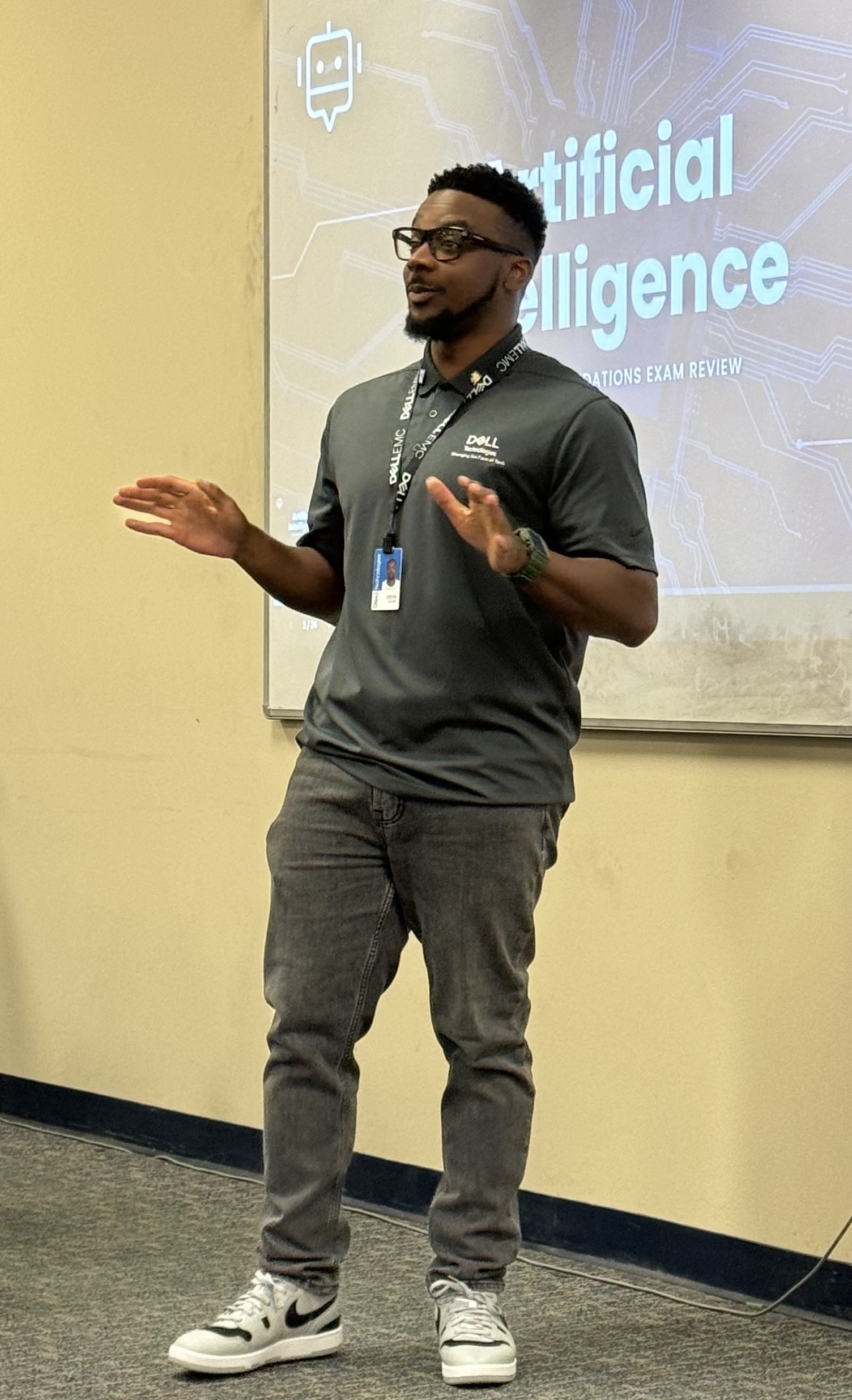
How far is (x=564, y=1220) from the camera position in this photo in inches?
114

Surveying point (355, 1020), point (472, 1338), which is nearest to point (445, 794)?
point (355, 1020)

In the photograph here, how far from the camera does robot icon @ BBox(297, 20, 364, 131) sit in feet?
10.5

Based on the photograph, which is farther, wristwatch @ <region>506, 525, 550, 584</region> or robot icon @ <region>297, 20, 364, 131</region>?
robot icon @ <region>297, 20, 364, 131</region>

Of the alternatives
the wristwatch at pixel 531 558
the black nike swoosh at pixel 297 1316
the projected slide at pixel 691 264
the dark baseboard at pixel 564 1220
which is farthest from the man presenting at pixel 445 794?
the dark baseboard at pixel 564 1220

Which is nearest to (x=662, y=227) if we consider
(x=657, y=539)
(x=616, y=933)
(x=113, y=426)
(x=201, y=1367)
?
(x=657, y=539)

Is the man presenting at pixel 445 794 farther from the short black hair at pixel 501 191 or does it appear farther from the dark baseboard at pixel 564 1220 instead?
the dark baseboard at pixel 564 1220

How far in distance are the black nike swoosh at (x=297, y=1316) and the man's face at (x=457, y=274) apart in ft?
4.37

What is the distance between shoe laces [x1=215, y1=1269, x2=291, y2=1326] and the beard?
1299 mm

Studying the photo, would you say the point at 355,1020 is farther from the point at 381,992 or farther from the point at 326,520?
the point at 326,520

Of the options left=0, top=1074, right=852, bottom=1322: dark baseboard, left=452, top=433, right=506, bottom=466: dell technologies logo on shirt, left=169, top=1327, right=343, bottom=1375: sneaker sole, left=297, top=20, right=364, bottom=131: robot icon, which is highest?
left=297, top=20, right=364, bottom=131: robot icon

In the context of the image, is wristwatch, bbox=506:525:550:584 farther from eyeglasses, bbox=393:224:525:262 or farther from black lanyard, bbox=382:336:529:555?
eyeglasses, bbox=393:224:525:262

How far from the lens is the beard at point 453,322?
2.34m

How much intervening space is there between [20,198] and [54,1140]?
2129 millimetres

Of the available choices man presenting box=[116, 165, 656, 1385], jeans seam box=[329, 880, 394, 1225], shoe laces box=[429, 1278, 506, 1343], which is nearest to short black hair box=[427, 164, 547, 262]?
man presenting box=[116, 165, 656, 1385]
